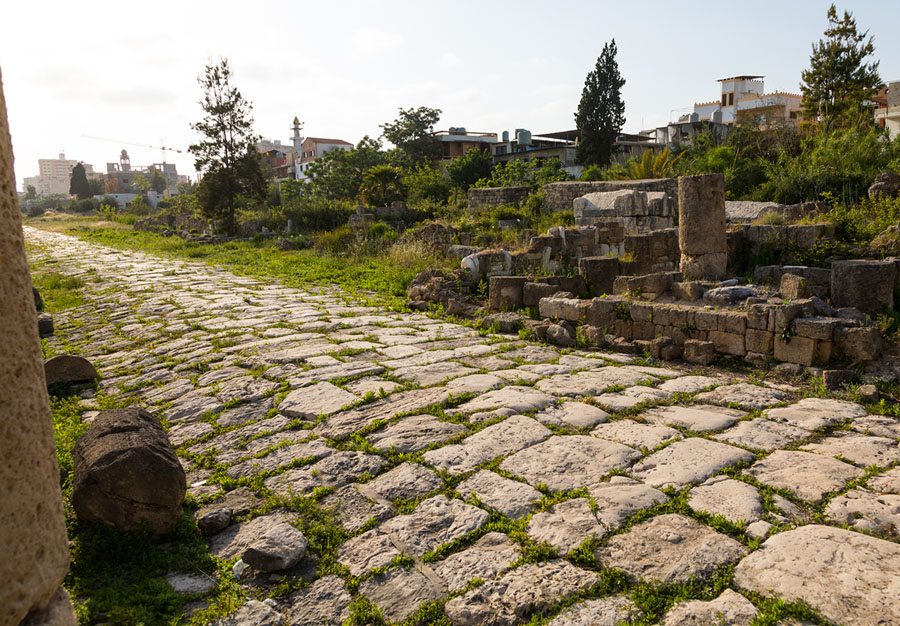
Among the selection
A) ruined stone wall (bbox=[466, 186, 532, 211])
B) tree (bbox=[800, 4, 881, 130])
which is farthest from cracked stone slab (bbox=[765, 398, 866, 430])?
tree (bbox=[800, 4, 881, 130])

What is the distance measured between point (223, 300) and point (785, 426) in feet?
28.5

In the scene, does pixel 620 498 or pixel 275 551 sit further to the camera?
pixel 620 498

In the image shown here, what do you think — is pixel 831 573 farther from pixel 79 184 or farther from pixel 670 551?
pixel 79 184

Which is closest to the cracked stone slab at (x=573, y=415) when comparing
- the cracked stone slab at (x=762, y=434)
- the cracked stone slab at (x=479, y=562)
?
the cracked stone slab at (x=762, y=434)

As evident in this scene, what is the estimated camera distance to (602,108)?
33500 mm

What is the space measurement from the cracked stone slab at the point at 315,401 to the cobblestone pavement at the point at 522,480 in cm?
2

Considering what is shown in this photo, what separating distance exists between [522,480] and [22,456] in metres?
2.68

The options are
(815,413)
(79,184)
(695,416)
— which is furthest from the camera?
(79,184)

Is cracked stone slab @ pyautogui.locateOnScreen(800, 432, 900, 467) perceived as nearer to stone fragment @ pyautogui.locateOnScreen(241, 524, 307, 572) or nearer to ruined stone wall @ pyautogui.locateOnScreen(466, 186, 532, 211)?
stone fragment @ pyautogui.locateOnScreen(241, 524, 307, 572)

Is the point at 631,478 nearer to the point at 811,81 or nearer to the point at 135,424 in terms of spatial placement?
the point at 135,424

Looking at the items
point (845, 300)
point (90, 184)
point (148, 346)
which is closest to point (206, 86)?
point (148, 346)

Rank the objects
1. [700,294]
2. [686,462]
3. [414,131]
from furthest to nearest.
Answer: [414,131]
[700,294]
[686,462]

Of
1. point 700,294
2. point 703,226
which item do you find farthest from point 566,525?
point 703,226

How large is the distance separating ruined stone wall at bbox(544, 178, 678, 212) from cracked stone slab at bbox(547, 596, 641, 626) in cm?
1308
